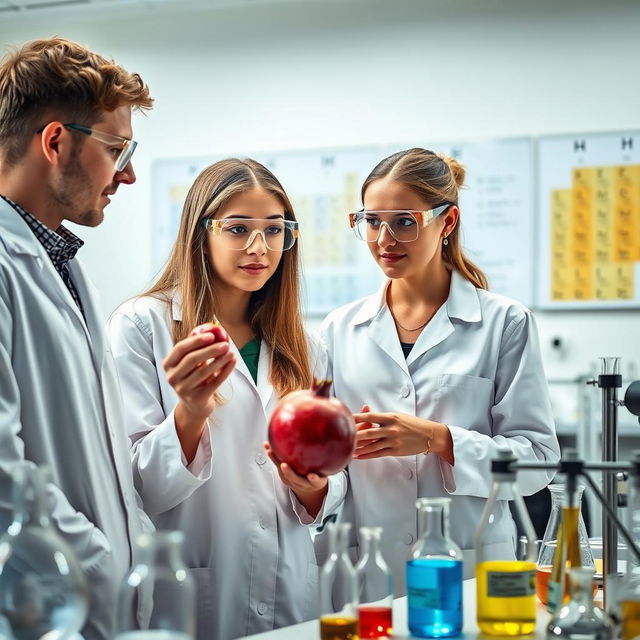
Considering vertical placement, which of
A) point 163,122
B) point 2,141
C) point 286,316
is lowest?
point 286,316

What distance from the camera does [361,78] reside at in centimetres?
443

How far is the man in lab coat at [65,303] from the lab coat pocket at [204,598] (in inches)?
8.6

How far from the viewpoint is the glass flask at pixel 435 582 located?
1.31 m

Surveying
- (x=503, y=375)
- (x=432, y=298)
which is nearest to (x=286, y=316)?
(x=432, y=298)

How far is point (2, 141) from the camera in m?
1.67

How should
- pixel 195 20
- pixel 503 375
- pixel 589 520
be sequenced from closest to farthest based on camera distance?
pixel 503 375, pixel 589 520, pixel 195 20

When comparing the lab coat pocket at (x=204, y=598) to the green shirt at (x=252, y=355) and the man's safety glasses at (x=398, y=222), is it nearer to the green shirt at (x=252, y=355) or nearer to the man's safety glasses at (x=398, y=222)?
the green shirt at (x=252, y=355)

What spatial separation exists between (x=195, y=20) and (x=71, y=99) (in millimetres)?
3196

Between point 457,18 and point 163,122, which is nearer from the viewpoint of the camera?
point 457,18

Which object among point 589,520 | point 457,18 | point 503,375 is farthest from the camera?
point 457,18

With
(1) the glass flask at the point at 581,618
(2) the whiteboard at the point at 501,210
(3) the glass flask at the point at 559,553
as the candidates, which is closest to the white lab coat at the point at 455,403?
(3) the glass flask at the point at 559,553

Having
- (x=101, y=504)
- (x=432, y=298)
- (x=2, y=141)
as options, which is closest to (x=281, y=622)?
(x=101, y=504)

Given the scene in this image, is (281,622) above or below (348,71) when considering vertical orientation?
below

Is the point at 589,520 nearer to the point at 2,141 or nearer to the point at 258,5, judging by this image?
the point at 2,141
